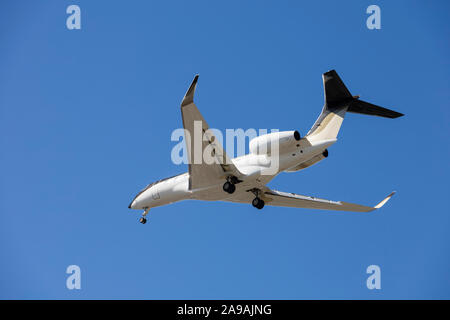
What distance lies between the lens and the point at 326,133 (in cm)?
2664

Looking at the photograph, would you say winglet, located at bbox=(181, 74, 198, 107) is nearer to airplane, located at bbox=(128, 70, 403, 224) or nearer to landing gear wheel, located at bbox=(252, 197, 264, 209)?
airplane, located at bbox=(128, 70, 403, 224)

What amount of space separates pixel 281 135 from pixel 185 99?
5174mm

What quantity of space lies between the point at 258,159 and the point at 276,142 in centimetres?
141

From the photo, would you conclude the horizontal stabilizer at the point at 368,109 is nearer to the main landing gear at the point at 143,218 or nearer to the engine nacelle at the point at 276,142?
the engine nacelle at the point at 276,142

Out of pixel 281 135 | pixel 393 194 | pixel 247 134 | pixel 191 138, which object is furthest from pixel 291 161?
pixel 393 194

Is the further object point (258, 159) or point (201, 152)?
point (258, 159)

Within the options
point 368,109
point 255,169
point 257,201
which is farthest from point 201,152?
point 368,109

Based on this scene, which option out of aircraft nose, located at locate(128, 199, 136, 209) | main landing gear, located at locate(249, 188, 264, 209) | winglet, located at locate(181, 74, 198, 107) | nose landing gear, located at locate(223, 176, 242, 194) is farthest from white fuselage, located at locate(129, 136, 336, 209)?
winglet, located at locate(181, 74, 198, 107)

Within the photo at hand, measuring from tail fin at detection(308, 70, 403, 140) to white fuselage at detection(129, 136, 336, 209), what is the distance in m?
1.69

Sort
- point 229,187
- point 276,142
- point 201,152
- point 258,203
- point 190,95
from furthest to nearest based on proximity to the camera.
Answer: point 258,203, point 229,187, point 276,142, point 201,152, point 190,95

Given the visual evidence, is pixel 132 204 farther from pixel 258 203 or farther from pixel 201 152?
pixel 201 152

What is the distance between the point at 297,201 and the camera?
1231 inches

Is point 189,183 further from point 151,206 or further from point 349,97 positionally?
point 349,97

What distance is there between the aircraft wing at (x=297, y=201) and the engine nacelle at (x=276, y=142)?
4727 millimetres
